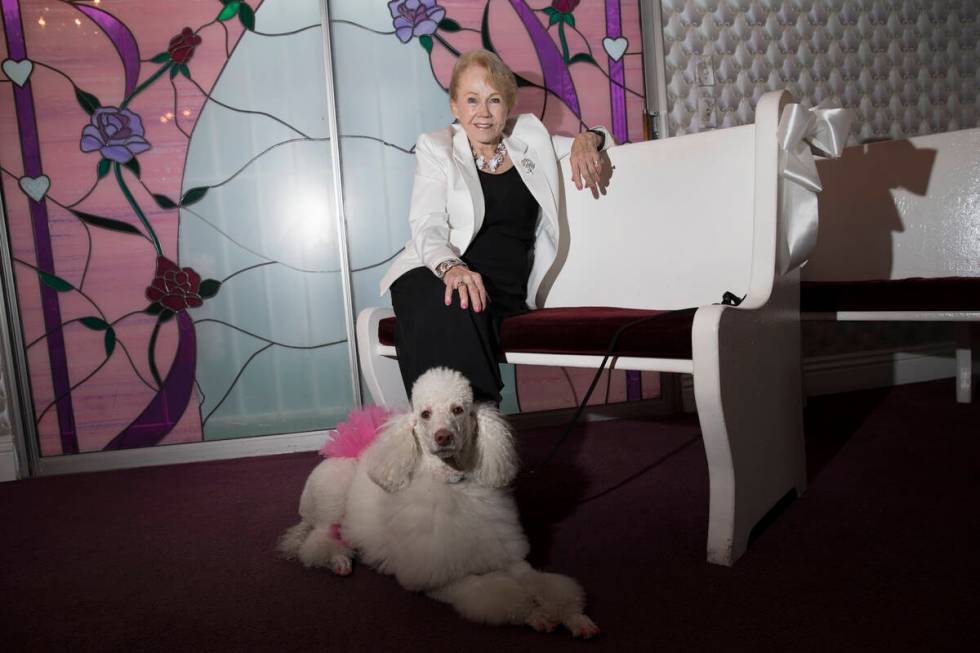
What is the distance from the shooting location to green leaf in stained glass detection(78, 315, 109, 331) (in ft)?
8.65

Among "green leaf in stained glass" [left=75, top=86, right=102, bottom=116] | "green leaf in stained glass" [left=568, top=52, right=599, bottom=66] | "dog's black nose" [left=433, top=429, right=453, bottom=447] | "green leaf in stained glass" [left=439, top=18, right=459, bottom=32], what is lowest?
"dog's black nose" [left=433, top=429, right=453, bottom=447]

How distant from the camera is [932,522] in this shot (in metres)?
1.56

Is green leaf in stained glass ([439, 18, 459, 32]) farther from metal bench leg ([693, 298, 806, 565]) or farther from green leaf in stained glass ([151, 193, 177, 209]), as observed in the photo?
metal bench leg ([693, 298, 806, 565])

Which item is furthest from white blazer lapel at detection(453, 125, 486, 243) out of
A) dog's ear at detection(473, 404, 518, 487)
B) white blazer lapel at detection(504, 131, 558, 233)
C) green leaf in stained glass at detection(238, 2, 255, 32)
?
green leaf in stained glass at detection(238, 2, 255, 32)

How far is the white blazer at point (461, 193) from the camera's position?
1.90 m

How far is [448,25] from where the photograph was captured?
275cm

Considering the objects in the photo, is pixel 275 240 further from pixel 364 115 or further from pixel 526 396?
pixel 526 396

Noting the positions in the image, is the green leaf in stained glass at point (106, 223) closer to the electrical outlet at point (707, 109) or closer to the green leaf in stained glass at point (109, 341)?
the green leaf in stained glass at point (109, 341)

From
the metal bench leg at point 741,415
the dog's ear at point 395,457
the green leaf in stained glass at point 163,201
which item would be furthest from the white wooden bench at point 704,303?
the green leaf in stained glass at point 163,201

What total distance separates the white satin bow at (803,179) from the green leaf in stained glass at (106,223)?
233cm

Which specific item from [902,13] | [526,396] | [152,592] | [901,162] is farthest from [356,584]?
[902,13]

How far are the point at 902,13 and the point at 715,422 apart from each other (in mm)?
2929

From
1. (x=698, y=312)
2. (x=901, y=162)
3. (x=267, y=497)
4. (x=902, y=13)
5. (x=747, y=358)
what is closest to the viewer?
(x=698, y=312)

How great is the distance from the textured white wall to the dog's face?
2.05m
